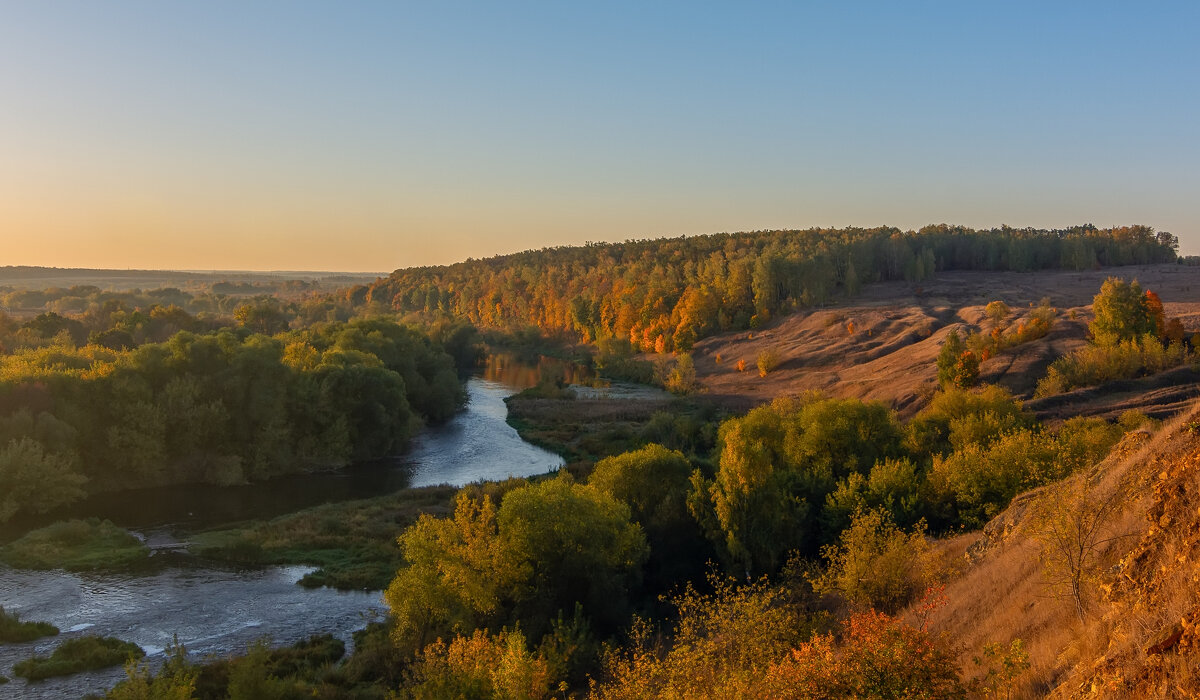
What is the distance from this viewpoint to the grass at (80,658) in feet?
86.5

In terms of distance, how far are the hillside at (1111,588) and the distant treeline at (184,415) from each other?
50.6m

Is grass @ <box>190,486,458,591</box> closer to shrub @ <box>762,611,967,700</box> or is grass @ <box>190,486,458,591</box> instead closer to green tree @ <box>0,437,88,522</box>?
green tree @ <box>0,437,88,522</box>

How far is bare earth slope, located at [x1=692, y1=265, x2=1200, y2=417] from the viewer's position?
6531 cm

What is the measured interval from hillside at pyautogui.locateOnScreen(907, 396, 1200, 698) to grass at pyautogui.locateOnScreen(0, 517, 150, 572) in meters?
39.7

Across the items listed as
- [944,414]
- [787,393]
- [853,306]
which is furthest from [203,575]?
[853,306]

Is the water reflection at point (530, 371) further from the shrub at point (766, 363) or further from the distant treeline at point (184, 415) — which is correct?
the distant treeline at point (184, 415)

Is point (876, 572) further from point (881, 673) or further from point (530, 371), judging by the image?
point (530, 371)

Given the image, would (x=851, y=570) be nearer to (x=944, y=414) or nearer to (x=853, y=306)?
(x=944, y=414)

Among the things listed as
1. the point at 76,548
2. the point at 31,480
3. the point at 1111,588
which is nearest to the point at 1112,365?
the point at 1111,588

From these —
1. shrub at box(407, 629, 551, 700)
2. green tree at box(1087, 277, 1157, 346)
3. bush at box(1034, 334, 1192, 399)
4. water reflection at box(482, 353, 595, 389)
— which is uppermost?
green tree at box(1087, 277, 1157, 346)

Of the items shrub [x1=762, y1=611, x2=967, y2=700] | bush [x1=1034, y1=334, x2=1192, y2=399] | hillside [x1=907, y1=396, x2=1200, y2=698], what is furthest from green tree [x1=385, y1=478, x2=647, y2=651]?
bush [x1=1034, y1=334, x2=1192, y2=399]

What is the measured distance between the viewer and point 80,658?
1070 inches

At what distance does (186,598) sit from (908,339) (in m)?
82.5

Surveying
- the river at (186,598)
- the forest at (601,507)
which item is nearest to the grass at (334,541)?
the forest at (601,507)
